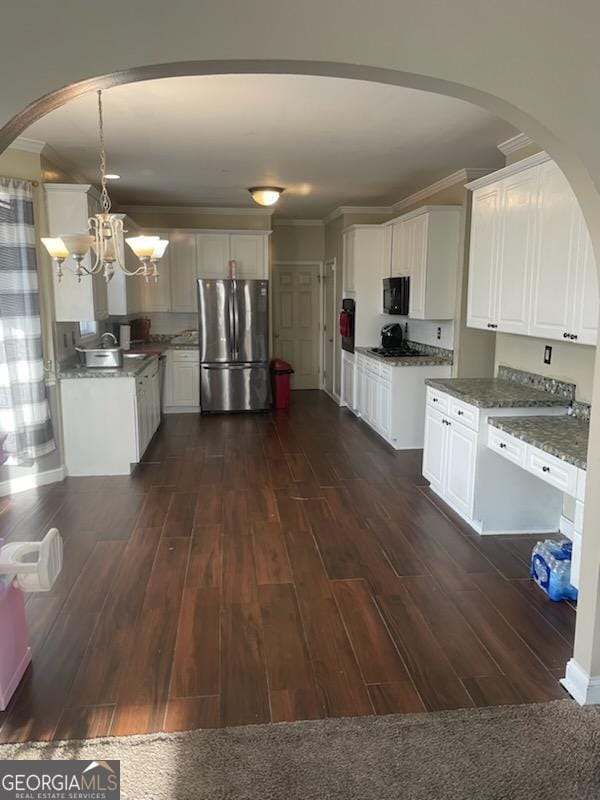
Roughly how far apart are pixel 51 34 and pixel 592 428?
91.2 inches

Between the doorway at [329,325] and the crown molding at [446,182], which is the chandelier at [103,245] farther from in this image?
the doorway at [329,325]

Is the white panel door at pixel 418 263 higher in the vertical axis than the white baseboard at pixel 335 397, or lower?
higher

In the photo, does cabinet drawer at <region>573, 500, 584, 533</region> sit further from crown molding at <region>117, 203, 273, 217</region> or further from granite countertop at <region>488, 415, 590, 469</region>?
crown molding at <region>117, 203, 273, 217</region>

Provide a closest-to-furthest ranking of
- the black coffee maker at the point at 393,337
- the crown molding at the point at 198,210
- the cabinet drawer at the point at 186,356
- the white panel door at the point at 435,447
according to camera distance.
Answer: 1. the white panel door at the point at 435,447
2. the black coffee maker at the point at 393,337
3. the cabinet drawer at the point at 186,356
4. the crown molding at the point at 198,210

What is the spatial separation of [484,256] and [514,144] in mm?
821

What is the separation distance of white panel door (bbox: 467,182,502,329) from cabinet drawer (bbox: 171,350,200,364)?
4021mm

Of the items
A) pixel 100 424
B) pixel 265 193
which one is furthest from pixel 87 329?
pixel 265 193

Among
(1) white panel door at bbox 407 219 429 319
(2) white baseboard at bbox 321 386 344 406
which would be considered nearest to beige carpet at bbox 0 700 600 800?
(1) white panel door at bbox 407 219 429 319

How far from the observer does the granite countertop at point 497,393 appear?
12.3 ft

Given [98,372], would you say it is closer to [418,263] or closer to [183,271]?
[183,271]

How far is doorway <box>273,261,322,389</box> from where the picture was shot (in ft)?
30.6

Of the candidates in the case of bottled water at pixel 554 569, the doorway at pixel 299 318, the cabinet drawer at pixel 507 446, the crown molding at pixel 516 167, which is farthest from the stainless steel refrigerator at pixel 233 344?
the case of bottled water at pixel 554 569

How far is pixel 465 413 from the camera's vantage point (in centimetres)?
402

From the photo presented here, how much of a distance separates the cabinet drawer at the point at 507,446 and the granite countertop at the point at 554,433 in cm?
5
